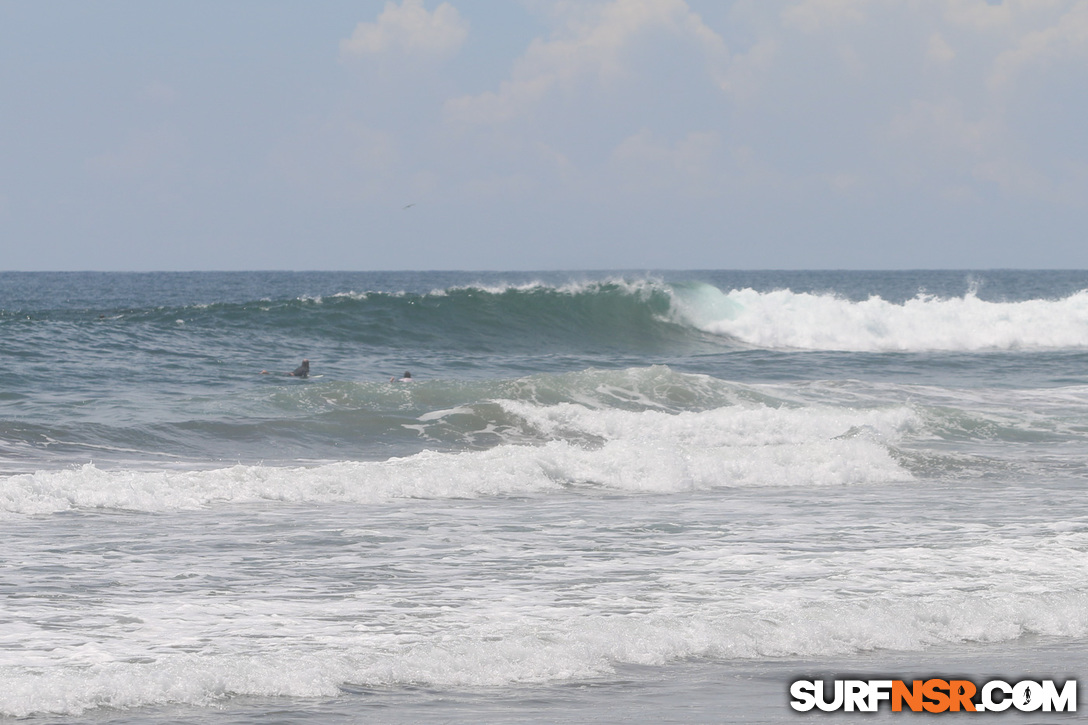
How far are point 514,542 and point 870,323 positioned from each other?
28.6 metres

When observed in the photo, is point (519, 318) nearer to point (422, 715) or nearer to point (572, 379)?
point (572, 379)

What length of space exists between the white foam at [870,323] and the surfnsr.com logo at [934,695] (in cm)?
2803

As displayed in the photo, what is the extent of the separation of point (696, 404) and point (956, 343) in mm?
18203

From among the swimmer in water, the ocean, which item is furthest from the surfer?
the ocean

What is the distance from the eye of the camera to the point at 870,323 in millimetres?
35219

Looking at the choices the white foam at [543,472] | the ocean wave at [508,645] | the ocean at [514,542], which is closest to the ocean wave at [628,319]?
the ocean at [514,542]

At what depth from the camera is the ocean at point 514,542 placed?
17.5 ft

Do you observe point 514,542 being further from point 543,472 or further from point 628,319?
point 628,319

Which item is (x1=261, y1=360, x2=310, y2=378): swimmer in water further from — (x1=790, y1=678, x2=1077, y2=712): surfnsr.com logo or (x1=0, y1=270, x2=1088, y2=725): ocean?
(x1=790, y1=678, x2=1077, y2=712): surfnsr.com logo

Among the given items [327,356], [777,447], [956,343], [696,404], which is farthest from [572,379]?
[956,343]

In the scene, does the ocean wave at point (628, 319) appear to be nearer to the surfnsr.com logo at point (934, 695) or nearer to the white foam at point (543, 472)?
the white foam at point (543, 472)

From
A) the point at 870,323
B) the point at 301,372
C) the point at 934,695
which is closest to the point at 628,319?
the point at 870,323

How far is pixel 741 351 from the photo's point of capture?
30312 millimetres

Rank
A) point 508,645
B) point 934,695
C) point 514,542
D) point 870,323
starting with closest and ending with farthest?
point 934,695 < point 508,645 < point 514,542 < point 870,323
